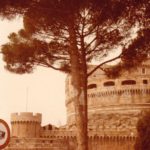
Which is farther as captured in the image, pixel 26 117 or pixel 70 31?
pixel 26 117

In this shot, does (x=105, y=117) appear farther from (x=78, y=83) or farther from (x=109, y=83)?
(x=78, y=83)

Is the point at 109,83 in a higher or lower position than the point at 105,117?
higher

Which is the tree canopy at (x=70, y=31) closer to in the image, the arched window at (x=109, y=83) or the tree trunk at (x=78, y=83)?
the tree trunk at (x=78, y=83)

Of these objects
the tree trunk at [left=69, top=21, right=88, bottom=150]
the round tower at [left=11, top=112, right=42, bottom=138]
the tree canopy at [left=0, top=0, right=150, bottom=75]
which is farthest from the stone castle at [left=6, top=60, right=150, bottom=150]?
the tree trunk at [left=69, top=21, right=88, bottom=150]

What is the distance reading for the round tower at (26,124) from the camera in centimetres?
3956

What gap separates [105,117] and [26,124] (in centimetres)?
938

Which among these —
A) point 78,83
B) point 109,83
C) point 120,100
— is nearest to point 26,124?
point 120,100

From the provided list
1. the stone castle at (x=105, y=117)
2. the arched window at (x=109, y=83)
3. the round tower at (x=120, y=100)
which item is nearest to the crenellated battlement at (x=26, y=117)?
the stone castle at (x=105, y=117)

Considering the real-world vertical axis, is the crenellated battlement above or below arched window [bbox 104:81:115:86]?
below

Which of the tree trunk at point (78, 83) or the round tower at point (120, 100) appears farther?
the round tower at point (120, 100)

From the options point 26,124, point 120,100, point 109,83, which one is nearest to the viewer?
point 26,124

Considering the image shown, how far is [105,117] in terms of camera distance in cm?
4453

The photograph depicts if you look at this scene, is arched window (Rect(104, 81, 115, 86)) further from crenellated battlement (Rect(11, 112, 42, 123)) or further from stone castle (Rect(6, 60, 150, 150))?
crenellated battlement (Rect(11, 112, 42, 123))

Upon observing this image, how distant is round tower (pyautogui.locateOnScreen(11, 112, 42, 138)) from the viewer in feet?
130
